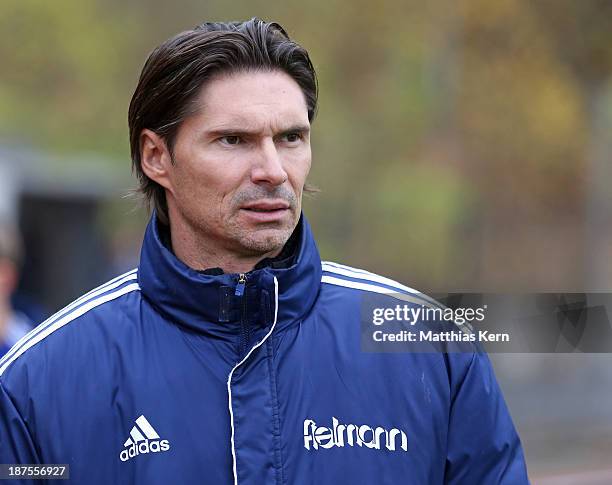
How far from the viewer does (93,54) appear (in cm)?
1981

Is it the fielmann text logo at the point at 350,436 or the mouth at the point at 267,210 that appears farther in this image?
the mouth at the point at 267,210

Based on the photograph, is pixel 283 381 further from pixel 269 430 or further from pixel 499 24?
pixel 499 24

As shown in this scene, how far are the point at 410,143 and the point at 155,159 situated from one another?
59.4ft

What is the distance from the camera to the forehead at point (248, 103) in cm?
322

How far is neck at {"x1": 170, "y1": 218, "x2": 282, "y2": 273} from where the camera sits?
3287 millimetres

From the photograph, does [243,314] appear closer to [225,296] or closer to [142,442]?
[225,296]

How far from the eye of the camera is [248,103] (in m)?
3.25

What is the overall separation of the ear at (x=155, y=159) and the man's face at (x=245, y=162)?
0.12 meters

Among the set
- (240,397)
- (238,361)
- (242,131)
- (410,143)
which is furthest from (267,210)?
(410,143)

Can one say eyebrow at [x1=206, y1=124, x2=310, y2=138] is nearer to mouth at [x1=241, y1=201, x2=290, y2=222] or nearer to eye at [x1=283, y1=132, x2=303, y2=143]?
eye at [x1=283, y1=132, x2=303, y2=143]

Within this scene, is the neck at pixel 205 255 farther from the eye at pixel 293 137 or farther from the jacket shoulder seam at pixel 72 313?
the eye at pixel 293 137

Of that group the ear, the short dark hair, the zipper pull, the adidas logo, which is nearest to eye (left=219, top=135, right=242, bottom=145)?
the short dark hair

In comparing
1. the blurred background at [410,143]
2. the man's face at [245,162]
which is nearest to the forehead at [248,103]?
the man's face at [245,162]

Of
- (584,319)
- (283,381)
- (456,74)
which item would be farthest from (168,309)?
(456,74)
